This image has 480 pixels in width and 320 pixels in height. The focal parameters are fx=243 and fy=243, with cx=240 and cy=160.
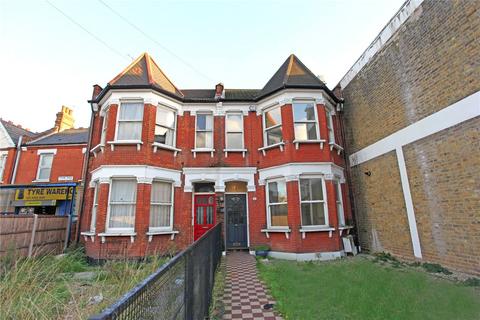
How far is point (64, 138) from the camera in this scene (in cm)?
1816

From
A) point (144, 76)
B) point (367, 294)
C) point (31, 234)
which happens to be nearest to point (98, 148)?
point (144, 76)

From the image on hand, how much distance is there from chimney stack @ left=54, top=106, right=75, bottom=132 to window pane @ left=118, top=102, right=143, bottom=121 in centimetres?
1372

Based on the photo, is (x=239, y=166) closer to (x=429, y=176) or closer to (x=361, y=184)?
(x=361, y=184)

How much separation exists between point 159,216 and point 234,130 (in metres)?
5.22

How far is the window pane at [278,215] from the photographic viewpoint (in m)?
10.3

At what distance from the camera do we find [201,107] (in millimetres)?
11914

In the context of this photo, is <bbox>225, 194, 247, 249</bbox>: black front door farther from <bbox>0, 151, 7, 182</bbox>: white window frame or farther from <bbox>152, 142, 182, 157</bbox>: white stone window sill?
<bbox>0, 151, 7, 182</bbox>: white window frame

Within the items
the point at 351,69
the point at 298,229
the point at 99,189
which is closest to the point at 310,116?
the point at 351,69

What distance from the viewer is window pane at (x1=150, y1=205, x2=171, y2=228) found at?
393 inches

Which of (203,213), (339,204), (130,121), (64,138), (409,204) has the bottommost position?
(203,213)

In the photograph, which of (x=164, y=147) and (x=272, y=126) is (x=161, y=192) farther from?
(x=272, y=126)

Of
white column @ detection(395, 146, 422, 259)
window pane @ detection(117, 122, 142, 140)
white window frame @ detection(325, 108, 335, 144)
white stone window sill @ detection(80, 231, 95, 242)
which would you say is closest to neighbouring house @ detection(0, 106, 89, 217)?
white stone window sill @ detection(80, 231, 95, 242)

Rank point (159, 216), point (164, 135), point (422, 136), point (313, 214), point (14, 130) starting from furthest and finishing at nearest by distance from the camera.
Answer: point (14, 130), point (164, 135), point (159, 216), point (313, 214), point (422, 136)

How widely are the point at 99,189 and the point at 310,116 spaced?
9517mm
